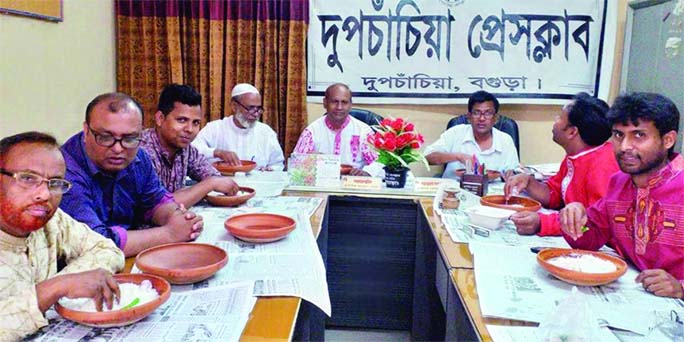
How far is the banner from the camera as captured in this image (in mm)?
3578

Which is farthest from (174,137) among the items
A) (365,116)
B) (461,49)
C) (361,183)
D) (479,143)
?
(461,49)

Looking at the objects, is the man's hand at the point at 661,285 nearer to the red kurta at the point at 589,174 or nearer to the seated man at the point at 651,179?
the seated man at the point at 651,179

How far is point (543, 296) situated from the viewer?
1.12 m

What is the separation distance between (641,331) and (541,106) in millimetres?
2966

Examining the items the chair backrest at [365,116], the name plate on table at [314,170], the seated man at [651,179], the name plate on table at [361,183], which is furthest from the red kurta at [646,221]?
the chair backrest at [365,116]

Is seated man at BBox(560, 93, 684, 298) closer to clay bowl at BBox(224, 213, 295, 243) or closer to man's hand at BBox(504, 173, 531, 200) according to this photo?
man's hand at BBox(504, 173, 531, 200)

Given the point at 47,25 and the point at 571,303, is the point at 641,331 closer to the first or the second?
the point at 571,303

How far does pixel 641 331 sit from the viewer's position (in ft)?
3.17

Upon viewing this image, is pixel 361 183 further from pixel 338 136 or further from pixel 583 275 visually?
pixel 583 275

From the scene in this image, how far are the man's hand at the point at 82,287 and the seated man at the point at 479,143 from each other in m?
2.24

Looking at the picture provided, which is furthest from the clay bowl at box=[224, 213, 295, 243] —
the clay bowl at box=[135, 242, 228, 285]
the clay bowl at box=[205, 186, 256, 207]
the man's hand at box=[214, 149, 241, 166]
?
the man's hand at box=[214, 149, 241, 166]

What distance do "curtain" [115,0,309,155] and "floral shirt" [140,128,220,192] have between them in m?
1.41

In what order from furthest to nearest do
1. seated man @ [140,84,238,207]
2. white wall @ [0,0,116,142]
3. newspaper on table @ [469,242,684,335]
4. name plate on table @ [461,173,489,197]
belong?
white wall @ [0,0,116,142], name plate on table @ [461,173,489,197], seated man @ [140,84,238,207], newspaper on table @ [469,242,684,335]

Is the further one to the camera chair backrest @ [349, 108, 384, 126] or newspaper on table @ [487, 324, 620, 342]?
chair backrest @ [349, 108, 384, 126]
